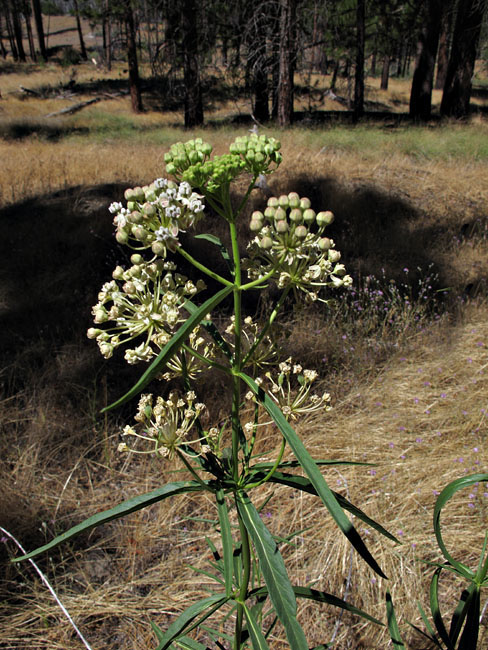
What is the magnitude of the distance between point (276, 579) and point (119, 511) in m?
0.31

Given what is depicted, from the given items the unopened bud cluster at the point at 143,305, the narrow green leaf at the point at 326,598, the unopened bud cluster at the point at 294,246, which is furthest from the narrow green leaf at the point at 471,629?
the unopened bud cluster at the point at 143,305

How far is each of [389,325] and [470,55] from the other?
38.3ft

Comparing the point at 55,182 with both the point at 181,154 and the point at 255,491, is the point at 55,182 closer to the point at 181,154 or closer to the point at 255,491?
the point at 255,491

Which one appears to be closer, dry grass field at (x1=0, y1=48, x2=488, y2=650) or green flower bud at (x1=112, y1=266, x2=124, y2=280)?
green flower bud at (x1=112, y1=266, x2=124, y2=280)

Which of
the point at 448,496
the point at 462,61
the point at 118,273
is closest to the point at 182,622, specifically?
the point at 448,496

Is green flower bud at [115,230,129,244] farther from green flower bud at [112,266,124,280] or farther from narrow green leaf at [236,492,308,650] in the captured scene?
narrow green leaf at [236,492,308,650]

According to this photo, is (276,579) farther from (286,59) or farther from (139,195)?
(286,59)

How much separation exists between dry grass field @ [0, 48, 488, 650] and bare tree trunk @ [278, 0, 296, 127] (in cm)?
419

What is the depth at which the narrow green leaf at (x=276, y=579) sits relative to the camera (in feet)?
2.40

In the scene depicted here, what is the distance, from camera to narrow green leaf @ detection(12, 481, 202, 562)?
80 centimetres

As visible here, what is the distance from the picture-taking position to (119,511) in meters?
0.84

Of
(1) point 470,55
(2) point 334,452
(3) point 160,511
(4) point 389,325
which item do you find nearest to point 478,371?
(4) point 389,325

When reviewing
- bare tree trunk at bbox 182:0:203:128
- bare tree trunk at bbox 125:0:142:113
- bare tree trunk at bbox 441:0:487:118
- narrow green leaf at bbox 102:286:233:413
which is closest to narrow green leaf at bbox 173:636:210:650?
narrow green leaf at bbox 102:286:233:413

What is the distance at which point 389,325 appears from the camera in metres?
4.45
